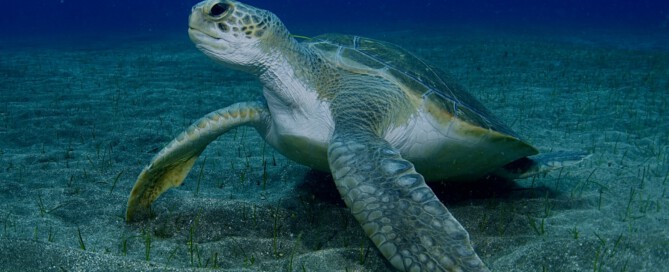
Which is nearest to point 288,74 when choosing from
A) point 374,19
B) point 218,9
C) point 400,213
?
point 218,9

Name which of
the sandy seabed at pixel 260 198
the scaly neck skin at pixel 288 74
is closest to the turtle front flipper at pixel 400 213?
the sandy seabed at pixel 260 198

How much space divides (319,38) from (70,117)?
13.3 feet

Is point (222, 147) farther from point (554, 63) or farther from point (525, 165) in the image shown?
point (554, 63)

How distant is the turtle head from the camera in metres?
2.86

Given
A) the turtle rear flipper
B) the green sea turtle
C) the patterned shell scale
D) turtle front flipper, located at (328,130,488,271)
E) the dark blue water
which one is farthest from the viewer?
the dark blue water

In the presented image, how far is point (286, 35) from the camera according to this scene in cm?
316

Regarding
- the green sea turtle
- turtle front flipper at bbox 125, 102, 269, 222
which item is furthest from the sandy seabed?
the green sea turtle

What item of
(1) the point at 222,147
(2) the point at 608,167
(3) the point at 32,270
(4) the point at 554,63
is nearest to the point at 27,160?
(1) the point at 222,147

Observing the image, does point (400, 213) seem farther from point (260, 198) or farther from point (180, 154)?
point (180, 154)

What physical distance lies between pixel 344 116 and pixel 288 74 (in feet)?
1.75

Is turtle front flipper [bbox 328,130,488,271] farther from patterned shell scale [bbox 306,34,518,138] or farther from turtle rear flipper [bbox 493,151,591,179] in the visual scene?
turtle rear flipper [bbox 493,151,591,179]

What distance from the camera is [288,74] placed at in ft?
10.4

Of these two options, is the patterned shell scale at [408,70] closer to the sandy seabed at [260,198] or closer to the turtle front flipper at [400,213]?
the sandy seabed at [260,198]

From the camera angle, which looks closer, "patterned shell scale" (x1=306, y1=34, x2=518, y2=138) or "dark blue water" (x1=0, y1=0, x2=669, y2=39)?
"patterned shell scale" (x1=306, y1=34, x2=518, y2=138)
